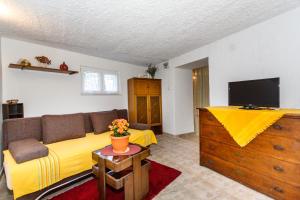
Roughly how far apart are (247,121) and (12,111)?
3789 mm

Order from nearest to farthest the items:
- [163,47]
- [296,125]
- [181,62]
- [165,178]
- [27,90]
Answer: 1. [296,125]
2. [165,178]
3. [27,90]
4. [163,47]
5. [181,62]

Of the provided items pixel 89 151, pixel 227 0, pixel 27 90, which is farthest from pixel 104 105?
pixel 227 0

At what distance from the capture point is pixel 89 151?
2320 mm

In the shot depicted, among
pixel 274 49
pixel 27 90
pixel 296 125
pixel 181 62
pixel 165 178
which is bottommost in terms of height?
pixel 165 178

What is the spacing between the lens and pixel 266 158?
5.99ft

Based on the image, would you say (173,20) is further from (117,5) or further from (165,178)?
(165,178)

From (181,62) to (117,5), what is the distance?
258 centimetres

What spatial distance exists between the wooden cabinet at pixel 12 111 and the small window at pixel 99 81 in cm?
128

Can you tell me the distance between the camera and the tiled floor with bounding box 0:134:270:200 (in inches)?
72.8

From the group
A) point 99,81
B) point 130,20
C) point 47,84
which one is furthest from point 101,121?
point 130,20

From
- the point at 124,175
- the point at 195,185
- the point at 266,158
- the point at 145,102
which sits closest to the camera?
the point at 124,175

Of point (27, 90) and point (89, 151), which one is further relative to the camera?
point (27, 90)

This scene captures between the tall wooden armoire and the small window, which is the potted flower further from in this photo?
the tall wooden armoire

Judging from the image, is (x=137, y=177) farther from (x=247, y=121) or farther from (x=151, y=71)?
(x=151, y=71)
